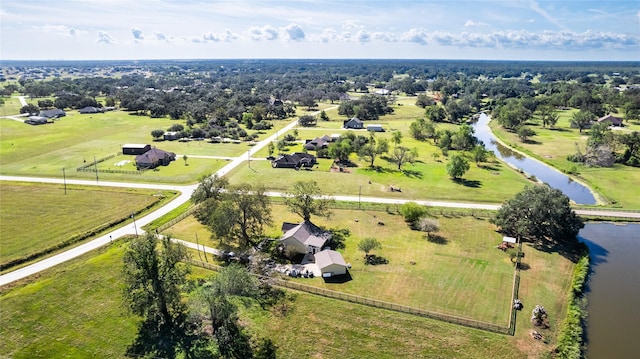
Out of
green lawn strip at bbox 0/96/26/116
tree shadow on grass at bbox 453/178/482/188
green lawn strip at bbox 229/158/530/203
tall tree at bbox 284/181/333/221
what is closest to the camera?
tall tree at bbox 284/181/333/221

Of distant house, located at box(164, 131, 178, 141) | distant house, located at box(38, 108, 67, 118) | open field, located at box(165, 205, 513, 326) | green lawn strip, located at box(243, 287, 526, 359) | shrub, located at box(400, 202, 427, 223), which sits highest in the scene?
distant house, located at box(38, 108, 67, 118)

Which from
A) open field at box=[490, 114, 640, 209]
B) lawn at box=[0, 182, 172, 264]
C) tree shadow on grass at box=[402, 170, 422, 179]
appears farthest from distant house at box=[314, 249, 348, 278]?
open field at box=[490, 114, 640, 209]

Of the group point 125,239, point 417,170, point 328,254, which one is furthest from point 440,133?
point 125,239

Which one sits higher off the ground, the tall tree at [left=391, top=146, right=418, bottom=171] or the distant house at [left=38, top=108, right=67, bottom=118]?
the distant house at [left=38, top=108, right=67, bottom=118]

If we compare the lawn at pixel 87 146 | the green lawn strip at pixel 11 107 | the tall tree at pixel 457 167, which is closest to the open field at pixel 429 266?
the tall tree at pixel 457 167

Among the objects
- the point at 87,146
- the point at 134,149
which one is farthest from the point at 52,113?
the point at 134,149

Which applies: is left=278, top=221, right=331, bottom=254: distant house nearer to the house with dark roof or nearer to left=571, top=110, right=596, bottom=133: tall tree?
left=571, top=110, right=596, bottom=133: tall tree

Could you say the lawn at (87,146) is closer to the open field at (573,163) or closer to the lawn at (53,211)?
the lawn at (53,211)

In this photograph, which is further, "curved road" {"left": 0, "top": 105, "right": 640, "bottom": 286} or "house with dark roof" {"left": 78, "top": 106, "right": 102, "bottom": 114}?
"house with dark roof" {"left": 78, "top": 106, "right": 102, "bottom": 114}
